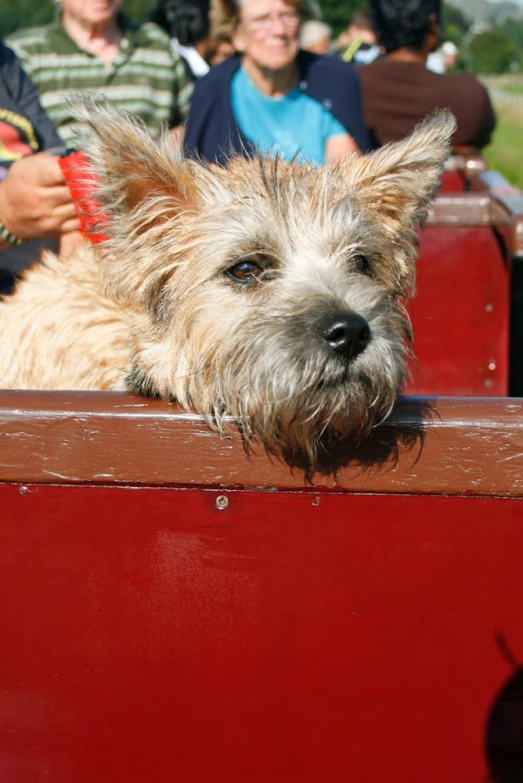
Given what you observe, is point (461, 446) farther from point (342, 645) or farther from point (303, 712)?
point (303, 712)

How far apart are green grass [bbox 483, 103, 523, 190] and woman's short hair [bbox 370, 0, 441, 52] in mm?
9915

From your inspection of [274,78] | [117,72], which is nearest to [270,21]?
[274,78]

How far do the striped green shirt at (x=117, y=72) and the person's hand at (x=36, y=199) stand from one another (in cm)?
169

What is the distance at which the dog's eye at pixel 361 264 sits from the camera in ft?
8.51

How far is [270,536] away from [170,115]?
4048 mm

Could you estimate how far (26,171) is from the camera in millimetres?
3205

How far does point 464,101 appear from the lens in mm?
6609

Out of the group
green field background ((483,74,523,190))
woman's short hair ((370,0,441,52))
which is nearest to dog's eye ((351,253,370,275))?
woman's short hair ((370,0,441,52))

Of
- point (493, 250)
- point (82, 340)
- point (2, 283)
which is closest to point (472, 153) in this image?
point (493, 250)

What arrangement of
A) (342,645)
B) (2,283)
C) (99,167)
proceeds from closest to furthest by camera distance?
(342,645) < (99,167) < (2,283)

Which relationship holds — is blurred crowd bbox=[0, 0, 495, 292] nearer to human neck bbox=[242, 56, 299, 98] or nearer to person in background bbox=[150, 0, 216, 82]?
human neck bbox=[242, 56, 299, 98]

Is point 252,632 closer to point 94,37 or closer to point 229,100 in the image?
point 229,100

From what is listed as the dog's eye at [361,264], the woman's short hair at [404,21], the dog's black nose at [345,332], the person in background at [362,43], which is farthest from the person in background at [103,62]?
the person in background at [362,43]

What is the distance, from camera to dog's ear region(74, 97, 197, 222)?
2285mm
